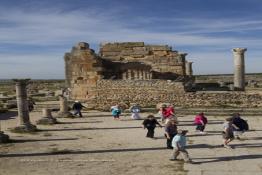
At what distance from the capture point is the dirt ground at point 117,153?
39.5 ft

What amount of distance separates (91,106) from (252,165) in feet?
61.9

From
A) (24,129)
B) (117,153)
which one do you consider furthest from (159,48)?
(117,153)

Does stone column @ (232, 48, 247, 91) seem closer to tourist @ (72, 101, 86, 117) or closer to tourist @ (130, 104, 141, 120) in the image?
tourist @ (130, 104, 141, 120)

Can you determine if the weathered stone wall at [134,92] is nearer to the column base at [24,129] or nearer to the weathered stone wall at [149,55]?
the weathered stone wall at [149,55]

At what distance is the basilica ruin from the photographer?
2786 centimetres

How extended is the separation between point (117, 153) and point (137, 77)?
1920cm

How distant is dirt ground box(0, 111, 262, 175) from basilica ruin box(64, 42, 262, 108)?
6.77m

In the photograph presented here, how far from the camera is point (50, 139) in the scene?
57.5ft

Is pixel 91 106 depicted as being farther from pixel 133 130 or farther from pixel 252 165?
pixel 252 165

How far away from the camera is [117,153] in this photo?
→ 14.3 meters

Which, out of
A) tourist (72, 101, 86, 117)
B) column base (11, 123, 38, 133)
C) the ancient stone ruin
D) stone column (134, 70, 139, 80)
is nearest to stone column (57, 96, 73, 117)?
tourist (72, 101, 86, 117)

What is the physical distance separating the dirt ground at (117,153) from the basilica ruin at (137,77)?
6773 millimetres

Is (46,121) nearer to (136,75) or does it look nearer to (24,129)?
(24,129)

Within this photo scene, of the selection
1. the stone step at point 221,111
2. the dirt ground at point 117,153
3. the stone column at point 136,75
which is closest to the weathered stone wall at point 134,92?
the stone step at point 221,111
